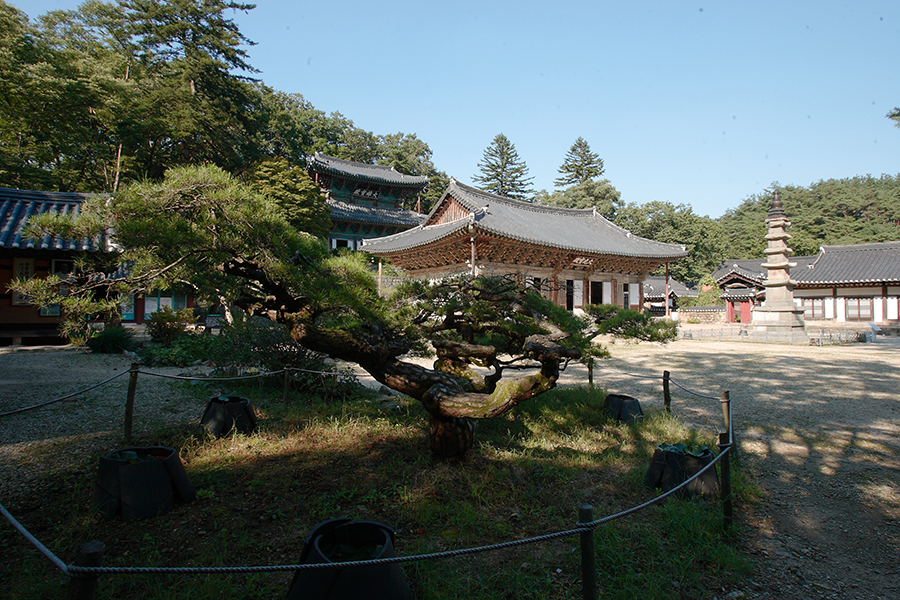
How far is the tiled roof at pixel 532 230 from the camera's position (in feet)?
59.7

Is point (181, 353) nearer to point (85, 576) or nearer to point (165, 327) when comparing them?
point (165, 327)

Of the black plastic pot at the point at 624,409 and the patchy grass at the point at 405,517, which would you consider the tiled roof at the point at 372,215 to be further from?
the patchy grass at the point at 405,517

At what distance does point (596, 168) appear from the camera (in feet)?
161

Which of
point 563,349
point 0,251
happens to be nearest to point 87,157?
point 0,251

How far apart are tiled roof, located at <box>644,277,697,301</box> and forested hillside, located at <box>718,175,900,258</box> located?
28.0ft

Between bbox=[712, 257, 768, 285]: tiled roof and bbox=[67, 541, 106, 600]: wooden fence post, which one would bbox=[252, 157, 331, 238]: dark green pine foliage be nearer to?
bbox=[67, 541, 106, 600]: wooden fence post

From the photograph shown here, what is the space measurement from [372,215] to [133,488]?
29.1m

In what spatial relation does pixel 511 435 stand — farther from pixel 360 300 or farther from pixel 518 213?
pixel 518 213

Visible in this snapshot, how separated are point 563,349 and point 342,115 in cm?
4965

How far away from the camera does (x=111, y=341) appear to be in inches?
435

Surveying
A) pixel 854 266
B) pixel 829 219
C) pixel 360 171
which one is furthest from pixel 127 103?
pixel 829 219

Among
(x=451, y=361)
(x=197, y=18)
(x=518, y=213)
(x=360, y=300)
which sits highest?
(x=197, y=18)

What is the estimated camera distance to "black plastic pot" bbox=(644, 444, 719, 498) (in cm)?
394

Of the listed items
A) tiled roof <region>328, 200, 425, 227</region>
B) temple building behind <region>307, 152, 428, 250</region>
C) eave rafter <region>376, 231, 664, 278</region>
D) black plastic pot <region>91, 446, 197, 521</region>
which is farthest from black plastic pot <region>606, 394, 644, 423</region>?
tiled roof <region>328, 200, 425, 227</region>
